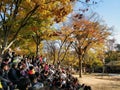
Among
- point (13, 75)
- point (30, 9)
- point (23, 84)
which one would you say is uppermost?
point (30, 9)

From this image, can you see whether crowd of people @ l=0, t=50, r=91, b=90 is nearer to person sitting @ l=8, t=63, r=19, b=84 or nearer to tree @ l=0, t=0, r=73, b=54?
person sitting @ l=8, t=63, r=19, b=84

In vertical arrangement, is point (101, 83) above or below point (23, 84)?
below

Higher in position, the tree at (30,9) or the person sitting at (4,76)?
the tree at (30,9)

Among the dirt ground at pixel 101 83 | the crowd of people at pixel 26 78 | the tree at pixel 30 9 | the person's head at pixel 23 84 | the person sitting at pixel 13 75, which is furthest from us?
the dirt ground at pixel 101 83

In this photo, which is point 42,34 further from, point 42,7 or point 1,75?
point 1,75

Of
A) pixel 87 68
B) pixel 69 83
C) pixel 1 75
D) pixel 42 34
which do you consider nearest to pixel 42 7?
pixel 69 83

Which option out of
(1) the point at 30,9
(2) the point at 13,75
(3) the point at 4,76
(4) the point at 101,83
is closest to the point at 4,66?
(3) the point at 4,76

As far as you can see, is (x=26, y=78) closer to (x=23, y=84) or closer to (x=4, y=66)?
(x=23, y=84)

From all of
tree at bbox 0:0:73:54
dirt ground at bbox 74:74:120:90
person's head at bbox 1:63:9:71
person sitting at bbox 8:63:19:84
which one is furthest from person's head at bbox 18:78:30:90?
dirt ground at bbox 74:74:120:90

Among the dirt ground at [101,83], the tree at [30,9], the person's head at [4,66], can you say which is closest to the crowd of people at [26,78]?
the person's head at [4,66]

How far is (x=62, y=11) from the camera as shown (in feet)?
79.9

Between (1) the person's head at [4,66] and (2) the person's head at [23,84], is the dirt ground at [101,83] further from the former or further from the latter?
(1) the person's head at [4,66]

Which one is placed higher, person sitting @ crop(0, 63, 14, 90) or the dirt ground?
person sitting @ crop(0, 63, 14, 90)

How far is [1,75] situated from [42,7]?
9.54 meters
